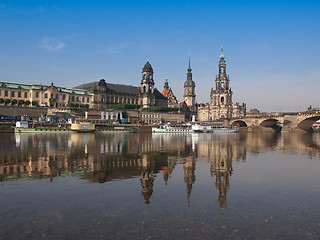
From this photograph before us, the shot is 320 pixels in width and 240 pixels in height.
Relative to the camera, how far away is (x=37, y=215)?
32.1ft

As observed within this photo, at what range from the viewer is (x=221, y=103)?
15050 cm

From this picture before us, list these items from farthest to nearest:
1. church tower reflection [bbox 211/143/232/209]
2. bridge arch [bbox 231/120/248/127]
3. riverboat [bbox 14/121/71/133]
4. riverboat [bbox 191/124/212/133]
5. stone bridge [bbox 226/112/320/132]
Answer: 1. bridge arch [bbox 231/120/248/127]
2. stone bridge [bbox 226/112/320/132]
3. riverboat [bbox 191/124/212/133]
4. riverboat [bbox 14/121/71/133]
5. church tower reflection [bbox 211/143/232/209]

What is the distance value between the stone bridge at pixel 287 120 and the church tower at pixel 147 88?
45.3 m

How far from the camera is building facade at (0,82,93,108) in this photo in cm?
10212

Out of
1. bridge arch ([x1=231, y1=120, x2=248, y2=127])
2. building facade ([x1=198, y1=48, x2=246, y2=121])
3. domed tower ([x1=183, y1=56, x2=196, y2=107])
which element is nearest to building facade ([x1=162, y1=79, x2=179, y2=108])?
domed tower ([x1=183, y1=56, x2=196, y2=107])

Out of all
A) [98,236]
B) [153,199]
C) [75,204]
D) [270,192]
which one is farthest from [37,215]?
[270,192]

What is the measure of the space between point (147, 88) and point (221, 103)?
40943mm

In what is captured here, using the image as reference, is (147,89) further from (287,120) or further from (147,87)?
(287,120)

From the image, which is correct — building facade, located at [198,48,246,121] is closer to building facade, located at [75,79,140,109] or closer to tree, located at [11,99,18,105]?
building facade, located at [75,79,140,109]

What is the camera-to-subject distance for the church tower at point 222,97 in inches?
5822

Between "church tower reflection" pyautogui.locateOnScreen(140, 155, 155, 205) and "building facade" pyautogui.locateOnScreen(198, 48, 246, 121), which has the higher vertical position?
"building facade" pyautogui.locateOnScreen(198, 48, 246, 121)

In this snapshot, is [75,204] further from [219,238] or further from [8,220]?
[219,238]

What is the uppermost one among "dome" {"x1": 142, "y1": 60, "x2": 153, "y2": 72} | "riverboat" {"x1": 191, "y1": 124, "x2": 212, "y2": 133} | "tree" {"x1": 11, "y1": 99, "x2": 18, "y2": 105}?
"dome" {"x1": 142, "y1": 60, "x2": 153, "y2": 72}

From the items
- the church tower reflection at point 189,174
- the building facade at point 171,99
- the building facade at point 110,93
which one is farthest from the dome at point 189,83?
the church tower reflection at point 189,174
